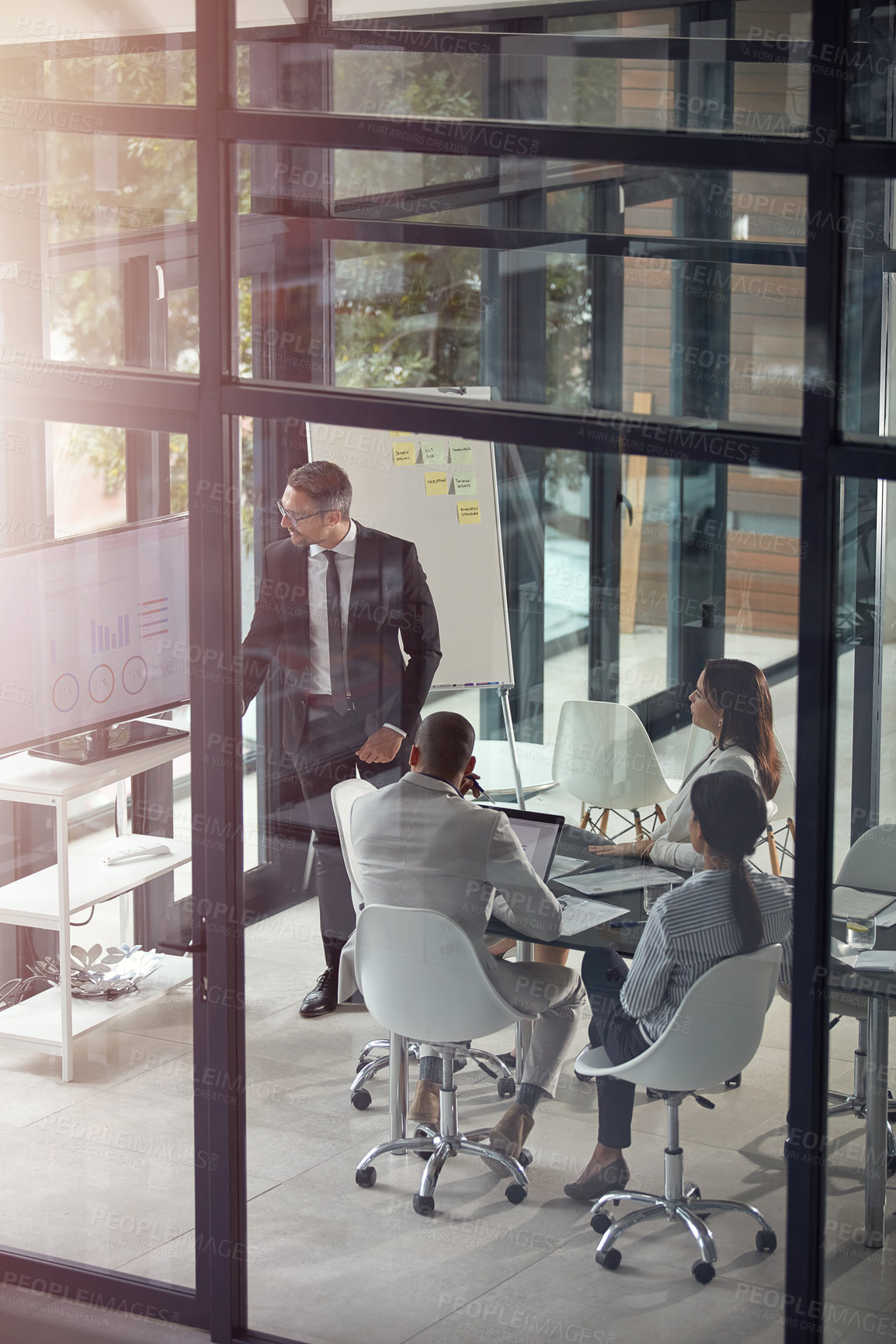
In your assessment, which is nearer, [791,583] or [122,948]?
[791,583]

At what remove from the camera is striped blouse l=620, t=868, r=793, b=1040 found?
273 centimetres

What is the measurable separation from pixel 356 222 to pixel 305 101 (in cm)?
40

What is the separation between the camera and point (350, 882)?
3.19m

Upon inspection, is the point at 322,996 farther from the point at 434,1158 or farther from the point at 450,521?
the point at 450,521

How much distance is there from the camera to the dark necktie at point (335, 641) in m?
3.22

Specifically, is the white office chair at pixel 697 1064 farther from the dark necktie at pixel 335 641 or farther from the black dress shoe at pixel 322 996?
the dark necktie at pixel 335 641

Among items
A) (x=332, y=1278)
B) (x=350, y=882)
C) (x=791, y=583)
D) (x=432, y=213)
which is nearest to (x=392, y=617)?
(x=350, y=882)

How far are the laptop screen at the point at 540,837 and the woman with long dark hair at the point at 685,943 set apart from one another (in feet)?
0.71

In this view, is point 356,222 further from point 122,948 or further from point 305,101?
point 122,948

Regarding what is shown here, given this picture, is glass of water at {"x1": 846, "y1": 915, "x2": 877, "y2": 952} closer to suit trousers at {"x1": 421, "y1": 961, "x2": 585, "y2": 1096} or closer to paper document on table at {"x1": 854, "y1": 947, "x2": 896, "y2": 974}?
paper document on table at {"x1": 854, "y1": 947, "x2": 896, "y2": 974}

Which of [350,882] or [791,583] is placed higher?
[791,583]

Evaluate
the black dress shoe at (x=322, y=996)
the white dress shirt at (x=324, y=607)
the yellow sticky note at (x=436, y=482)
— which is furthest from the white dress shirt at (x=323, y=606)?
the black dress shoe at (x=322, y=996)

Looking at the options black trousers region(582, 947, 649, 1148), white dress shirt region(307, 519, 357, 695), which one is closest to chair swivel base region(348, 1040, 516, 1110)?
black trousers region(582, 947, 649, 1148)

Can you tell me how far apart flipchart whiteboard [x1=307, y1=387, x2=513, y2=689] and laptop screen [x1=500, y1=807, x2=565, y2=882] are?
332mm
